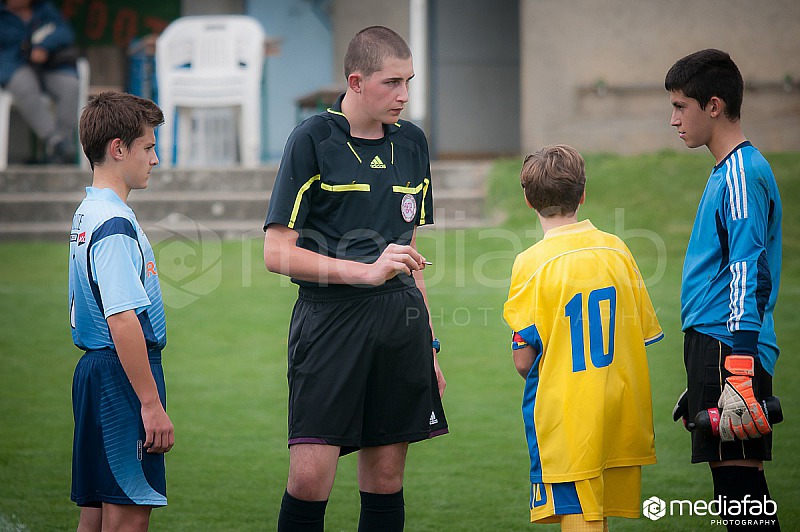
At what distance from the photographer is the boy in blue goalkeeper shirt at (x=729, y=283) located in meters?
2.93

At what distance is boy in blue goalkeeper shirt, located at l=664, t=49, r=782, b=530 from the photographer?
115 inches

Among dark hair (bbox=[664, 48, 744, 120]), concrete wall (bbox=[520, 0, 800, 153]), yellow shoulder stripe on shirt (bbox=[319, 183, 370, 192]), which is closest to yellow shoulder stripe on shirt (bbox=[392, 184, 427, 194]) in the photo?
yellow shoulder stripe on shirt (bbox=[319, 183, 370, 192])

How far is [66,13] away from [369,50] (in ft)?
42.3

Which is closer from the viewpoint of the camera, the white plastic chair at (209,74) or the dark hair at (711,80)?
the dark hair at (711,80)

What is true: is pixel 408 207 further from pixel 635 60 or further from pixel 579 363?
pixel 635 60

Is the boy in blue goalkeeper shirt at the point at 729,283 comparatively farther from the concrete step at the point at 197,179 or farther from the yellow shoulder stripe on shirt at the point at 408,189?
the concrete step at the point at 197,179

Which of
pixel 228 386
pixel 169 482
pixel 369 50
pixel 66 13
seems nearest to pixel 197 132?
pixel 66 13

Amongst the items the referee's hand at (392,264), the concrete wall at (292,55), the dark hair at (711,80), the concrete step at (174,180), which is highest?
the concrete wall at (292,55)

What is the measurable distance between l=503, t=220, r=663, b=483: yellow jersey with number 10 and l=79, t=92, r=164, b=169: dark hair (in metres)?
1.29

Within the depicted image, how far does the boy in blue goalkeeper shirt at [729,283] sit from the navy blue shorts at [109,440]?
5.79 ft

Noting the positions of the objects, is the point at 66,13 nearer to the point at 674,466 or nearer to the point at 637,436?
the point at 674,466

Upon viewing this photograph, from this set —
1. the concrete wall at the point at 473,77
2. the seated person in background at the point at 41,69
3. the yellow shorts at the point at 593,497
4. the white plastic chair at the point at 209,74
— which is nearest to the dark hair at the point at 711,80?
the yellow shorts at the point at 593,497

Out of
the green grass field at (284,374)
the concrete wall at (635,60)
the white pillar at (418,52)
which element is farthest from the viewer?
the white pillar at (418,52)

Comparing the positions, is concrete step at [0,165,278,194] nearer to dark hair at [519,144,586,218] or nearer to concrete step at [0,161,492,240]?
concrete step at [0,161,492,240]
